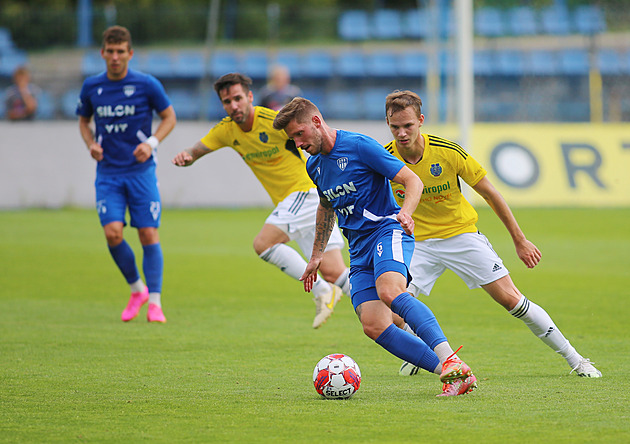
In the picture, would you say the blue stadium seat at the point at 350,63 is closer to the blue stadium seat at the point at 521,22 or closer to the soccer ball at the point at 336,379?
the blue stadium seat at the point at 521,22

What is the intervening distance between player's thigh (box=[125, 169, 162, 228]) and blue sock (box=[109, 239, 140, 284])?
249 mm

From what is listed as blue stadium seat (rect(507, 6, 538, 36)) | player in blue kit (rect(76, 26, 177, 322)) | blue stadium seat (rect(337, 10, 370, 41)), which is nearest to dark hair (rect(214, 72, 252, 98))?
player in blue kit (rect(76, 26, 177, 322))

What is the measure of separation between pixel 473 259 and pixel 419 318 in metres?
1.11

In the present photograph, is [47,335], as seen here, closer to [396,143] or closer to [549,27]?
[396,143]

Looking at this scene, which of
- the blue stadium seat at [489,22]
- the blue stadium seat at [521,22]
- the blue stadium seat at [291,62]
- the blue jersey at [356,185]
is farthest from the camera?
the blue stadium seat at [489,22]

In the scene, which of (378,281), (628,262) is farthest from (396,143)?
(628,262)

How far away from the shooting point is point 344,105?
1053 inches

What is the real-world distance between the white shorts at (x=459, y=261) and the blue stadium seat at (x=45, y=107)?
17.7 metres

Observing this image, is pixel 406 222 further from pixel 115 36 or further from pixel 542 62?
pixel 542 62

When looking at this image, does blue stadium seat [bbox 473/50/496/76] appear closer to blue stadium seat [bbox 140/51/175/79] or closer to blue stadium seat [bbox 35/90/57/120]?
blue stadium seat [bbox 140/51/175/79]

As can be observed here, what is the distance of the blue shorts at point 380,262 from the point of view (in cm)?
518

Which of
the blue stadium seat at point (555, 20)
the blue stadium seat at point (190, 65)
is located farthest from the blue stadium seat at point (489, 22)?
the blue stadium seat at point (190, 65)

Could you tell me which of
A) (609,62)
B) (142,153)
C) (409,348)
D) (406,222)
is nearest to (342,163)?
(406,222)

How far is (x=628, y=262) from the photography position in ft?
39.3
